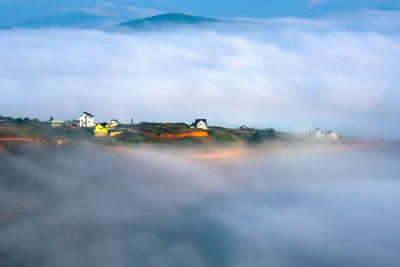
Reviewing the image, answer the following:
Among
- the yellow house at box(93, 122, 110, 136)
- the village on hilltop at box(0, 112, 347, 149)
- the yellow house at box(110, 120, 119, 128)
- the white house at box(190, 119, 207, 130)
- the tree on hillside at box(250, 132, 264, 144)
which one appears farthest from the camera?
the yellow house at box(110, 120, 119, 128)

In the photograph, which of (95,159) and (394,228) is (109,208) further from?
(394,228)

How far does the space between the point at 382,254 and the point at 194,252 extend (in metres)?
24.6

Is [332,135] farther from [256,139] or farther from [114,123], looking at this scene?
[114,123]

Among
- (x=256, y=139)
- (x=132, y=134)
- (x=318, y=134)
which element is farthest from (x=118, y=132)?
(x=318, y=134)

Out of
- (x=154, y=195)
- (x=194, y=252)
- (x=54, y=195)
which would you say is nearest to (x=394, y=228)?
(x=194, y=252)

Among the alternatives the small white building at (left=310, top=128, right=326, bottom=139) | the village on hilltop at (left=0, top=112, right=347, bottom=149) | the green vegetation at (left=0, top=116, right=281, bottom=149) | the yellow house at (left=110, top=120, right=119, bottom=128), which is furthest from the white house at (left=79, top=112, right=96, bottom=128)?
the small white building at (left=310, top=128, right=326, bottom=139)

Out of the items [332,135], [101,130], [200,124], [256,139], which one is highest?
[200,124]

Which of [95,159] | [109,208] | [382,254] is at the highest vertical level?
[95,159]

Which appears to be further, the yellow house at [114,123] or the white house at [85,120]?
the yellow house at [114,123]

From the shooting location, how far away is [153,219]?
2258 inches

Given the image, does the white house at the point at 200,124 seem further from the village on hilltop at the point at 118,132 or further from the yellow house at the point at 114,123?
the yellow house at the point at 114,123

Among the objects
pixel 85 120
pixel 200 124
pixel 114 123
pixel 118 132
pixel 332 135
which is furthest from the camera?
pixel 332 135

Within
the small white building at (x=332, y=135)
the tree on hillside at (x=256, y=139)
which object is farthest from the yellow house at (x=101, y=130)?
the small white building at (x=332, y=135)

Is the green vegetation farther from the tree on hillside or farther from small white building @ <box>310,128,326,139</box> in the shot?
Answer: small white building @ <box>310,128,326,139</box>
